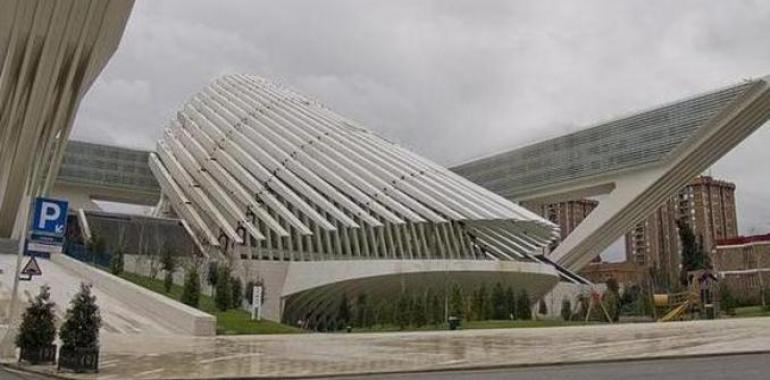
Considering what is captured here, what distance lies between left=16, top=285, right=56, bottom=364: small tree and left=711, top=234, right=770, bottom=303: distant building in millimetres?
56055

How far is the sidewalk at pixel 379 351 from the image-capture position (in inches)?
548

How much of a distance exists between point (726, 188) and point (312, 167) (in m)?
64.3

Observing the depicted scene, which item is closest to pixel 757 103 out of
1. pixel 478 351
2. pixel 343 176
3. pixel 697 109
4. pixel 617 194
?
pixel 697 109

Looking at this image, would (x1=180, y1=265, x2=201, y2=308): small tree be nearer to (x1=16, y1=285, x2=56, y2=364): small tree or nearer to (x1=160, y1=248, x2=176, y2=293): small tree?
(x1=160, y1=248, x2=176, y2=293): small tree

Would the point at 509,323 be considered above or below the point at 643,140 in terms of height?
below

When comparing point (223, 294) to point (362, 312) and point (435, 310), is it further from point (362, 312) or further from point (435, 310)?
point (435, 310)

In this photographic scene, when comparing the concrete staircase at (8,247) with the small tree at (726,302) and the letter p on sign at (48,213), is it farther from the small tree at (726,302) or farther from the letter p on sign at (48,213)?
the small tree at (726,302)

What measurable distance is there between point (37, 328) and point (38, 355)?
507mm

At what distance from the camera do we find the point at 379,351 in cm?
1798

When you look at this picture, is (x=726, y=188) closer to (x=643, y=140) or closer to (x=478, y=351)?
(x=643, y=140)

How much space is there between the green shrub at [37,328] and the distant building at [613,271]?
236 ft

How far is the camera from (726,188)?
90000 millimetres

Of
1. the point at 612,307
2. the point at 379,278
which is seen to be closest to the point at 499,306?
the point at 379,278

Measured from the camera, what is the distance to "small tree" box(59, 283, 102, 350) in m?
13.4
